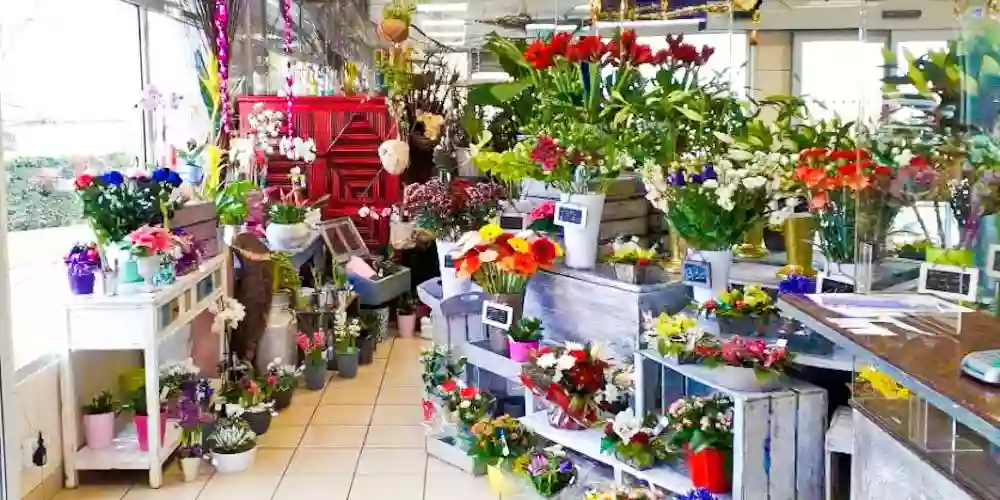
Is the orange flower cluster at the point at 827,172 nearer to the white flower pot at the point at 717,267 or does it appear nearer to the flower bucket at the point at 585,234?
the white flower pot at the point at 717,267

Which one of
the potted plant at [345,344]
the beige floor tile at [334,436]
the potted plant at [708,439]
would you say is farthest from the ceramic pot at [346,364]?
the potted plant at [708,439]

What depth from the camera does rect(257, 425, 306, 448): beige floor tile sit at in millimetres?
4887

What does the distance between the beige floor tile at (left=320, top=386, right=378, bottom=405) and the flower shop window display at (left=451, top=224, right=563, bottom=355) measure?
152cm

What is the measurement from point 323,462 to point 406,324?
2836mm

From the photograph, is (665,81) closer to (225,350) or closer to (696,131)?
(696,131)

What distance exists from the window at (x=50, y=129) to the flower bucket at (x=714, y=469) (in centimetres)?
264

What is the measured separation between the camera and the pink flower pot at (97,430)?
4352mm

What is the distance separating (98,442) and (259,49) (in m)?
3.85

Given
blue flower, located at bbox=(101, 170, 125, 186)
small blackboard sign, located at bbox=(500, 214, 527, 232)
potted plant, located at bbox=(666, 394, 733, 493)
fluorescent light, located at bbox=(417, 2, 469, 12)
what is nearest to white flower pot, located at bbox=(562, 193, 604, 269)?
small blackboard sign, located at bbox=(500, 214, 527, 232)

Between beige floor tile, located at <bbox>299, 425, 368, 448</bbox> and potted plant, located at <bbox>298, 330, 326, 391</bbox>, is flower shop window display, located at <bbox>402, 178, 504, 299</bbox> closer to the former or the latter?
beige floor tile, located at <bbox>299, 425, 368, 448</bbox>

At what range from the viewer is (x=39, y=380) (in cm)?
406

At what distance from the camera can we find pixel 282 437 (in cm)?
500

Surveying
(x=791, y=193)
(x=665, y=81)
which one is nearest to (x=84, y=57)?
(x=665, y=81)

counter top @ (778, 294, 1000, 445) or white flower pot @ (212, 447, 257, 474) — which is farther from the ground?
counter top @ (778, 294, 1000, 445)
